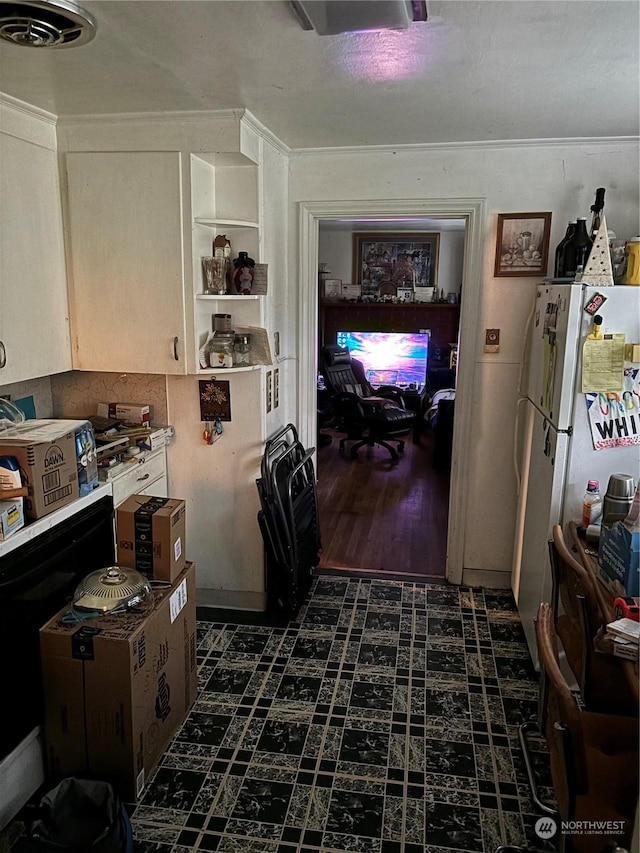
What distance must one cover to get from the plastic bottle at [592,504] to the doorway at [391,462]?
1389 millimetres

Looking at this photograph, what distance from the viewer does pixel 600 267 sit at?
7.50 feet

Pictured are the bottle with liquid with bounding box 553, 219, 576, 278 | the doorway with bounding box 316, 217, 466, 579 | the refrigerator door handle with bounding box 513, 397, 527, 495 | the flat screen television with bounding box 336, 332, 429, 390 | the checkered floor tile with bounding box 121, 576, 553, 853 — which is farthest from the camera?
the flat screen television with bounding box 336, 332, 429, 390

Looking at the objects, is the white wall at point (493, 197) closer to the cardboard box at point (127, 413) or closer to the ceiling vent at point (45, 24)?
the cardboard box at point (127, 413)

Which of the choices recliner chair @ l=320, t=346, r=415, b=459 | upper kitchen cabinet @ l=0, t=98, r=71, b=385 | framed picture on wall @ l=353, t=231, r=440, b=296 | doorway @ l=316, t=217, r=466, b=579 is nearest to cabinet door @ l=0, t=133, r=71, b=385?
upper kitchen cabinet @ l=0, t=98, r=71, b=385

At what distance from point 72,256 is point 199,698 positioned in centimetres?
195

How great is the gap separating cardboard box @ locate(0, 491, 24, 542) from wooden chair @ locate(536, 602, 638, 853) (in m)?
1.55

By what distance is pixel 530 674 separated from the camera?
8.56ft

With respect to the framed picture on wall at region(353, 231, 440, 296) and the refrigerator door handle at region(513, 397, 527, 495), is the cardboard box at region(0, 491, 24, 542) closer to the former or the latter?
the refrigerator door handle at region(513, 397, 527, 495)

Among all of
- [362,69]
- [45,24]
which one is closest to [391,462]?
[362,69]

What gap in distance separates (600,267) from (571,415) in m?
0.57

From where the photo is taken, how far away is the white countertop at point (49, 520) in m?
1.89

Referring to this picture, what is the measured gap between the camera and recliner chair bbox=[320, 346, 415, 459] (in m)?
6.21

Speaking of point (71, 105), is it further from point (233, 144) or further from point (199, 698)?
point (199, 698)

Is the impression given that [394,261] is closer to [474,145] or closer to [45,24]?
[474,145]
